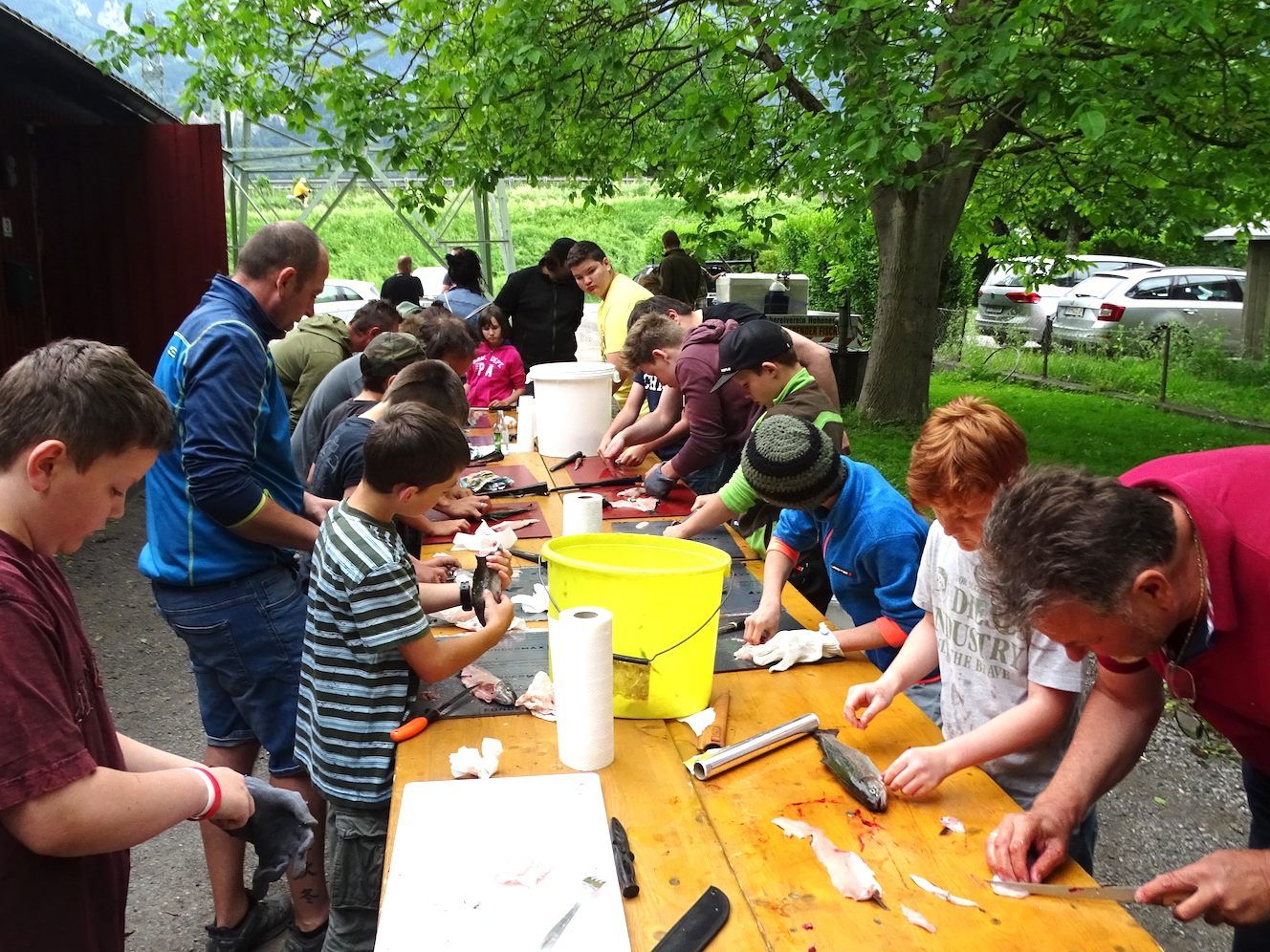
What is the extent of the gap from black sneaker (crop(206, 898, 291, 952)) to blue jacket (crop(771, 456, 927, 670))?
6.69 feet

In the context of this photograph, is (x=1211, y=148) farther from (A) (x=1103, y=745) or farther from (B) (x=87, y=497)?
(B) (x=87, y=497)

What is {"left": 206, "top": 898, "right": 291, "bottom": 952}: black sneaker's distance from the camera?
2.84 m

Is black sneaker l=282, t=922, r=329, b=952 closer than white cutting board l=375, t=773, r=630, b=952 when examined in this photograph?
No

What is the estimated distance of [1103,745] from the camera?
1.86 meters

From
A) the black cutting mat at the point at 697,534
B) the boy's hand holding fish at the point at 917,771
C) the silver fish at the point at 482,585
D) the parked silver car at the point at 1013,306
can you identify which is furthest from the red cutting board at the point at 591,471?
the parked silver car at the point at 1013,306

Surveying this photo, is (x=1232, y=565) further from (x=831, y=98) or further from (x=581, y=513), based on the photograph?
(x=831, y=98)

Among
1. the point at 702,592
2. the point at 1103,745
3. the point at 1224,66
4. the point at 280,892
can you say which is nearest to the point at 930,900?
the point at 1103,745

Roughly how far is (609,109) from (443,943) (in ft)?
28.2

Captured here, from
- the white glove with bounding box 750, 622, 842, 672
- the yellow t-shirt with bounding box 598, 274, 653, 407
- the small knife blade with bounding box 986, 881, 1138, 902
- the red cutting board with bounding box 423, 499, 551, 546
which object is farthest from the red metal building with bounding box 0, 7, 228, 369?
the small knife blade with bounding box 986, 881, 1138, 902

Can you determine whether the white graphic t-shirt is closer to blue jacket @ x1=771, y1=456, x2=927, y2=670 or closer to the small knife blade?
blue jacket @ x1=771, y1=456, x2=927, y2=670

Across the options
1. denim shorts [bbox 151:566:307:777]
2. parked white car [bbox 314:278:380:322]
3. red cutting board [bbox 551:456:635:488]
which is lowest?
denim shorts [bbox 151:566:307:777]

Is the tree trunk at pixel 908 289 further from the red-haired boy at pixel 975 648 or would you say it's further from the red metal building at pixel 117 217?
the red-haired boy at pixel 975 648

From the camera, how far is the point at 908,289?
33.8ft

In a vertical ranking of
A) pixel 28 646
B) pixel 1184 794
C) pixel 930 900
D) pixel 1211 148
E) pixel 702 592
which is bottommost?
pixel 1184 794
